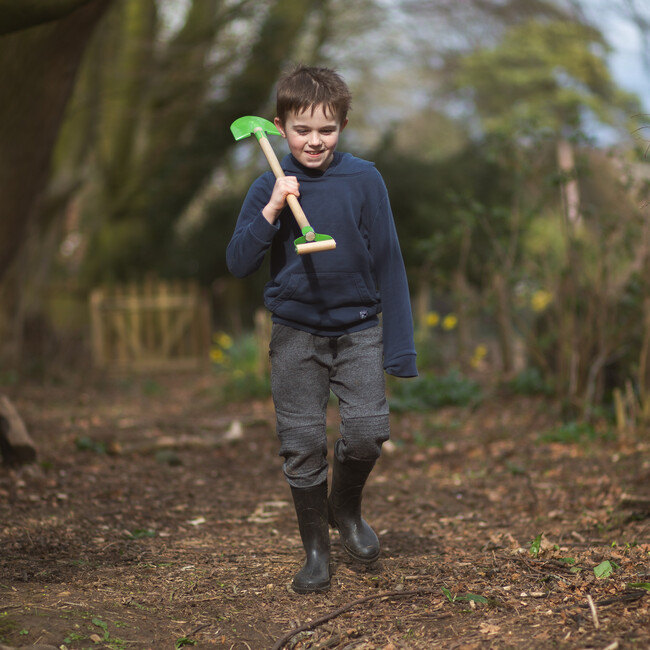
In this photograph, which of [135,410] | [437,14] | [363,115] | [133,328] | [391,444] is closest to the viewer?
[391,444]

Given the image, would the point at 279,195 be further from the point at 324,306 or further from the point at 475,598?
the point at 475,598

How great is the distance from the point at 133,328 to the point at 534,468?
8.57 m

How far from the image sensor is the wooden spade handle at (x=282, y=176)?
2578 millimetres

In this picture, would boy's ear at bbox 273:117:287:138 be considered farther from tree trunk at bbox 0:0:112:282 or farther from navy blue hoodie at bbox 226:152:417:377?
tree trunk at bbox 0:0:112:282

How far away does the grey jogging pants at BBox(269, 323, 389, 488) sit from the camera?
9.27 ft

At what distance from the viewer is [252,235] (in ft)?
8.99

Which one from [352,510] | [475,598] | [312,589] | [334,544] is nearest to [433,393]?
[334,544]

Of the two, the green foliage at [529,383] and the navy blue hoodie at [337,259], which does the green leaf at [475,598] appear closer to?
the navy blue hoodie at [337,259]

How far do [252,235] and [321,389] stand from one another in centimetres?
60

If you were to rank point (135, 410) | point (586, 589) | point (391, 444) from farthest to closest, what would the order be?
point (135, 410), point (391, 444), point (586, 589)

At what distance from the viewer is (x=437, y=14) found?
1375 centimetres

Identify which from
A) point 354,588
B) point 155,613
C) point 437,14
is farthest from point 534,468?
point 437,14

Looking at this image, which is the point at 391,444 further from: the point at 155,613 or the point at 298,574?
the point at 155,613

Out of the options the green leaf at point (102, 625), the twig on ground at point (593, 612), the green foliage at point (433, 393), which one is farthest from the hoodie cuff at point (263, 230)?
the green foliage at point (433, 393)
